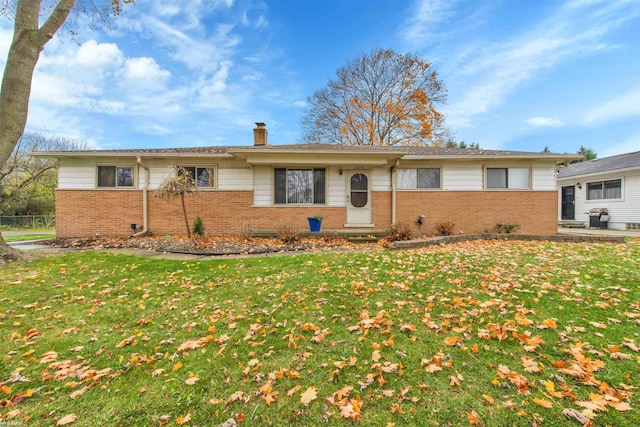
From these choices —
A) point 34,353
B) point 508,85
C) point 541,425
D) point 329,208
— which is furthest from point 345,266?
point 508,85

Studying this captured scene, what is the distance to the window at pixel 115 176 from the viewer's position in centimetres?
1002

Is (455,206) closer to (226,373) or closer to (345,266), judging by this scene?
(345,266)

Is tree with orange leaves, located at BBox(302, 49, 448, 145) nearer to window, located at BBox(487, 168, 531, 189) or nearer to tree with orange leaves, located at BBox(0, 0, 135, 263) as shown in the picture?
window, located at BBox(487, 168, 531, 189)

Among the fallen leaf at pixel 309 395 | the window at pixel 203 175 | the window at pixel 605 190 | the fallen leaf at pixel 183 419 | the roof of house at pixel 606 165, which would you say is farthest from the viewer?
the window at pixel 605 190

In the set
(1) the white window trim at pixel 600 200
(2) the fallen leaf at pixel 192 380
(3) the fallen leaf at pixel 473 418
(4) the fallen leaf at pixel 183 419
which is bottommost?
(4) the fallen leaf at pixel 183 419

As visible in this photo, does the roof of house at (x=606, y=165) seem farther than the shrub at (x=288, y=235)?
Yes

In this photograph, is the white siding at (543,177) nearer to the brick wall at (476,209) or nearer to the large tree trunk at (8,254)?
the brick wall at (476,209)

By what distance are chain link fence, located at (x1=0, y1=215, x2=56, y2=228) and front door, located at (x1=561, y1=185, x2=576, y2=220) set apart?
34.8 m

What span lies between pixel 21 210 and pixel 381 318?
3010 cm

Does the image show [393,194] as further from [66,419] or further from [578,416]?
[66,419]

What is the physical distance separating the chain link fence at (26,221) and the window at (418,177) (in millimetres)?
24866

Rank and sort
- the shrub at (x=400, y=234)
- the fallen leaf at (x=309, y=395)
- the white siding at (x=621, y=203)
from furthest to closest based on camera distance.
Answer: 1. the white siding at (x=621, y=203)
2. the shrub at (x=400, y=234)
3. the fallen leaf at (x=309, y=395)

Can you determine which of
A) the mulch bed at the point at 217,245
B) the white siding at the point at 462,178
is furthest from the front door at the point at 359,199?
the white siding at the point at 462,178

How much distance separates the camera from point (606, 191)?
14234 mm
